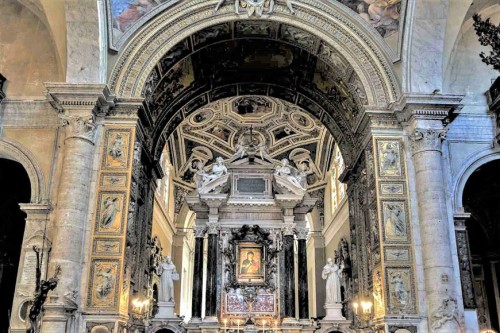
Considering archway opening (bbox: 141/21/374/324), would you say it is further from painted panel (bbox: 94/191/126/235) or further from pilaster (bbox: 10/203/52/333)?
pilaster (bbox: 10/203/52/333)

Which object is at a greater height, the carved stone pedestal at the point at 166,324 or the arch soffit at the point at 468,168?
the arch soffit at the point at 468,168

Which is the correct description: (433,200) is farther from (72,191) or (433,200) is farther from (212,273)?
(212,273)

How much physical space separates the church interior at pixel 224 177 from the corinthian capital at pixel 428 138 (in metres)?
0.04

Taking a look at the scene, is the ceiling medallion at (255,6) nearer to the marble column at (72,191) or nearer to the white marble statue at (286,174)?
the marble column at (72,191)

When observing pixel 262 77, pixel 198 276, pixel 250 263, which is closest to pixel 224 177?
pixel 250 263

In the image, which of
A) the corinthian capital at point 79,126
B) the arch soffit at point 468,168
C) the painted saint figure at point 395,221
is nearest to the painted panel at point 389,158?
the painted saint figure at point 395,221

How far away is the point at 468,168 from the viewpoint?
13.5 meters

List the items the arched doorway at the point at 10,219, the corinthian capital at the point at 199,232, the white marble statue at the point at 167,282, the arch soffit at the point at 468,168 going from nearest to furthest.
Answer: the arch soffit at the point at 468,168, the arched doorway at the point at 10,219, the white marble statue at the point at 167,282, the corinthian capital at the point at 199,232

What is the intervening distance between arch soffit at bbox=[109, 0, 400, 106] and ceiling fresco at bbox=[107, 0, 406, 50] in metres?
0.22

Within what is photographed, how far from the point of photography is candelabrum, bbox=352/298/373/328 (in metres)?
13.5

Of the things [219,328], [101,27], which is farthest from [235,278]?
[101,27]

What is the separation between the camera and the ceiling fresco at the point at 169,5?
1357cm

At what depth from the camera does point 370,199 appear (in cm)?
1340

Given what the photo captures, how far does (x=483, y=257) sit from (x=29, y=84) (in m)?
15.2
